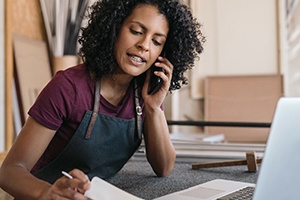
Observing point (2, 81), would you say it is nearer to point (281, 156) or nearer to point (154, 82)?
point (154, 82)

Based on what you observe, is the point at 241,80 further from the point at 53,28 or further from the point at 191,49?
the point at 191,49

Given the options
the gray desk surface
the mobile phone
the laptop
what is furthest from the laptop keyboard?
the mobile phone

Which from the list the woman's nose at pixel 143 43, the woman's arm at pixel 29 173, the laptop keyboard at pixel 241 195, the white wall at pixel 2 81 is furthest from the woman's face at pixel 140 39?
the white wall at pixel 2 81

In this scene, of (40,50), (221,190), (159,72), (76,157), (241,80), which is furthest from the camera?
(241,80)

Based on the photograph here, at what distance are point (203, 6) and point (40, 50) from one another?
1460mm

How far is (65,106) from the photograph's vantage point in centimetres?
100

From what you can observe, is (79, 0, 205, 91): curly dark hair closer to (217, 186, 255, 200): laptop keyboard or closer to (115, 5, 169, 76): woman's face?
(115, 5, 169, 76): woman's face

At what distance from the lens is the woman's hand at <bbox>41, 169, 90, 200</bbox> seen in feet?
2.28

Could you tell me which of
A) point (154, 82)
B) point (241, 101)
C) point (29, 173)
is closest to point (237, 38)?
point (241, 101)

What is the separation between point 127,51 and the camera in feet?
3.48

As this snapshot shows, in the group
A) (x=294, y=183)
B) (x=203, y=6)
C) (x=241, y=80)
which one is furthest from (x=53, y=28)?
(x=294, y=183)

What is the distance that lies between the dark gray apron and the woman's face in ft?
0.31

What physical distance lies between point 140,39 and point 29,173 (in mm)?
404

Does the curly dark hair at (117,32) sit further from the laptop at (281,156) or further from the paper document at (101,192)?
the laptop at (281,156)
